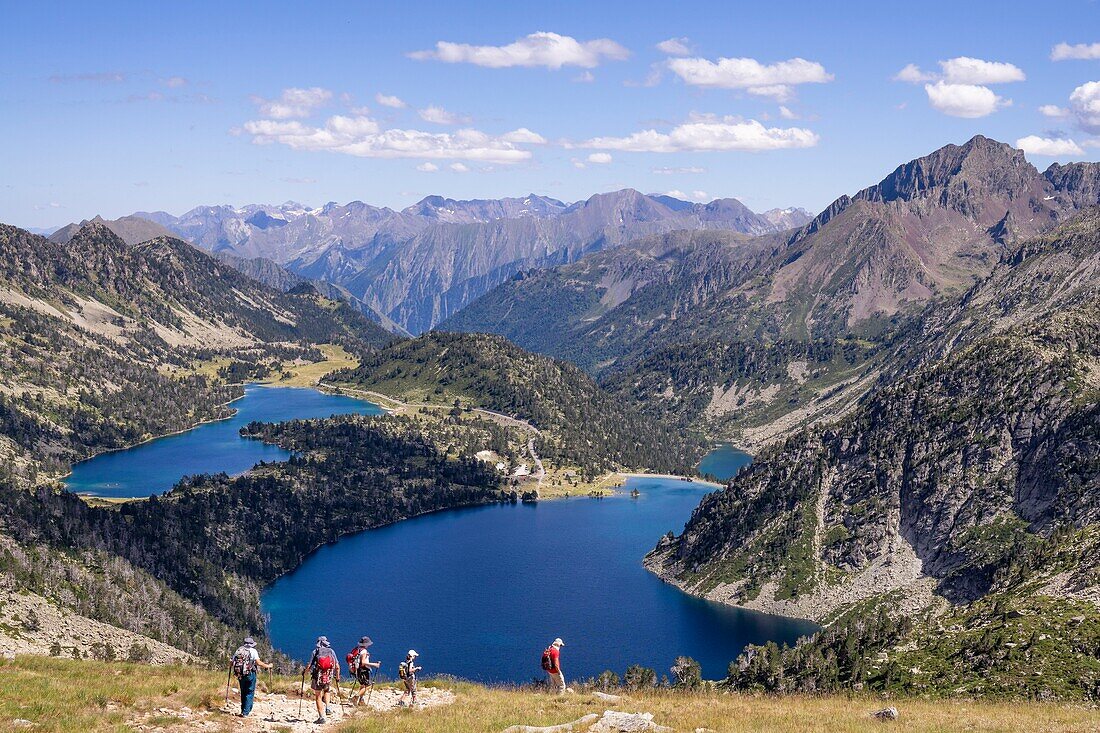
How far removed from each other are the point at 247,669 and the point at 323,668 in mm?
4074

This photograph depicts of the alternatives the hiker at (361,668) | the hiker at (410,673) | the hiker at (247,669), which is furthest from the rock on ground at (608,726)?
the hiker at (247,669)

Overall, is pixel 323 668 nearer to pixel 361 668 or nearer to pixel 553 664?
pixel 361 668

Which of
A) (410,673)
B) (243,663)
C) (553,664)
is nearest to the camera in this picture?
(243,663)

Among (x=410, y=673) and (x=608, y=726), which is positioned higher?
(x=410, y=673)

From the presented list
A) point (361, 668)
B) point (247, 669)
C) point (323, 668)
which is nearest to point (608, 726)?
point (361, 668)

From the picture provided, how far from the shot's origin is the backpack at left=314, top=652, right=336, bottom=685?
55.0 meters

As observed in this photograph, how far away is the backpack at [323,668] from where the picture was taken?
55.0 metres

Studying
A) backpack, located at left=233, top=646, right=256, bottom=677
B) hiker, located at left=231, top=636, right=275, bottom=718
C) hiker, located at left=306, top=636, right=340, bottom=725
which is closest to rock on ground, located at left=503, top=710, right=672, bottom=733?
hiker, located at left=306, top=636, right=340, bottom=725

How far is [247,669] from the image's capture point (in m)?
53.0

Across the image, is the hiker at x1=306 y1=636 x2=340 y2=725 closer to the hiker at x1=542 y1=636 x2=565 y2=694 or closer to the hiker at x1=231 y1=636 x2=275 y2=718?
the hiker at x1=231 y1=636 x2=275 y2=718

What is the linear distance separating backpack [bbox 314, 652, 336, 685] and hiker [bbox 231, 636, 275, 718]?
9.81ft

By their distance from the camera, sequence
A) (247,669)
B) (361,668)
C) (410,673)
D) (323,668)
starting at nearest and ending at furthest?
(247,669), (323,668), (361,668), (410,673)

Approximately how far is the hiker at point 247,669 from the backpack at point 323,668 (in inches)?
118

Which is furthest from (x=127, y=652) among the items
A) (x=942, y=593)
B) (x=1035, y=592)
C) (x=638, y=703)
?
(x=942, y=593)
